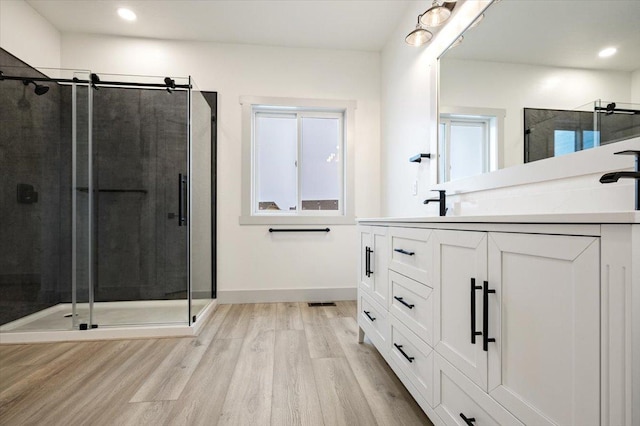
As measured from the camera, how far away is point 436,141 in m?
2.04

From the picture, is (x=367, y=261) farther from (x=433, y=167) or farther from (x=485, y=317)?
(x=485, y=317)

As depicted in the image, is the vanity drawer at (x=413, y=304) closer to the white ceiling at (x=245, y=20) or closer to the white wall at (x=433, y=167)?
the white wall at (x=433, y=167)

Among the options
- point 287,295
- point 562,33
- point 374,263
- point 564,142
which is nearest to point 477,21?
point 562,33

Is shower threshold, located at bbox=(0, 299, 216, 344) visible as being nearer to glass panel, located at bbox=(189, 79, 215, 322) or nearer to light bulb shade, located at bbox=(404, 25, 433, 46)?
glass panel, located at bbox=(189, 79, 215, 322)

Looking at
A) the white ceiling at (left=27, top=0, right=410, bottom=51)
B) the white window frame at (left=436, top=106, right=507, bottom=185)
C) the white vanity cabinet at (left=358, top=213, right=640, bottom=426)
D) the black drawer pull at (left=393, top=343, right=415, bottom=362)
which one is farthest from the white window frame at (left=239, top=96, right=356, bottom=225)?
the white vanity cabinet at (left=358, top=213, right=640, bottom=426)

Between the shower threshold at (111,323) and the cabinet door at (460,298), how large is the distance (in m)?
1.84

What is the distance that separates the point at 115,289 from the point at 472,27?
3.38 meters

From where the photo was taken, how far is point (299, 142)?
3.20m

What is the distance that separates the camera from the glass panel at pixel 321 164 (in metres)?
3.23

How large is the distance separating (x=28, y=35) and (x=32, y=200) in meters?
1.42

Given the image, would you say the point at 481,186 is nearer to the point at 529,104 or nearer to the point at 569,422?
the point at 529,104

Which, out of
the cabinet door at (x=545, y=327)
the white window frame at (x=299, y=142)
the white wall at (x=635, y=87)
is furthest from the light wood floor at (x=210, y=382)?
the white wall at (x=635, y=87)

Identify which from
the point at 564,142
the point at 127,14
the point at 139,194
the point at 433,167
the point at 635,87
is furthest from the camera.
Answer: the point at 139,194

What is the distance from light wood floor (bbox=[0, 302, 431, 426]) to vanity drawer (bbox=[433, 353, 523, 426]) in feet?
0.93
